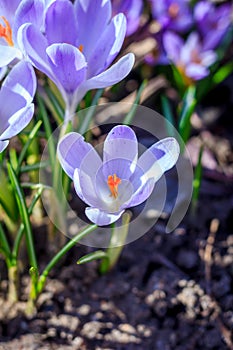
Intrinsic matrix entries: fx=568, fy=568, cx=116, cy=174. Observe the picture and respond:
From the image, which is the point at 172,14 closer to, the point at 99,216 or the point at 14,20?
the point at 14,20

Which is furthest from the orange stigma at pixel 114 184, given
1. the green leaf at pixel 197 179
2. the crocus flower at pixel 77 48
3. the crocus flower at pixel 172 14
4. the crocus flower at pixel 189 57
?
the crocus flower at pixel 172 14

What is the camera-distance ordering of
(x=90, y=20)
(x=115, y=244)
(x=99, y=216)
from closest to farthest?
(x=99, y=216)
(x=90, y=20)
(x=115, y=244)

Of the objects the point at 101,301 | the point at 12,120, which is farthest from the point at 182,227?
the point at 12,120

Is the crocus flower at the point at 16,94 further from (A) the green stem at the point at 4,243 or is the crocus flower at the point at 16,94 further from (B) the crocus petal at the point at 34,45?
(A) the green stem at the point at 4,243

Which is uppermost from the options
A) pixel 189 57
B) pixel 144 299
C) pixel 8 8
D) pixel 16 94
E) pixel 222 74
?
pixel 8 8

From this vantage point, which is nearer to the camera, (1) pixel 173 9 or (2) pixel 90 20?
(2) pixel 90 20

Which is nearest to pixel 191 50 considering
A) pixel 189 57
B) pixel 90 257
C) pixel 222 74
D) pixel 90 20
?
pixel 189 57

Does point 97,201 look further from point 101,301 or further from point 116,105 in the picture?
point 116,105
